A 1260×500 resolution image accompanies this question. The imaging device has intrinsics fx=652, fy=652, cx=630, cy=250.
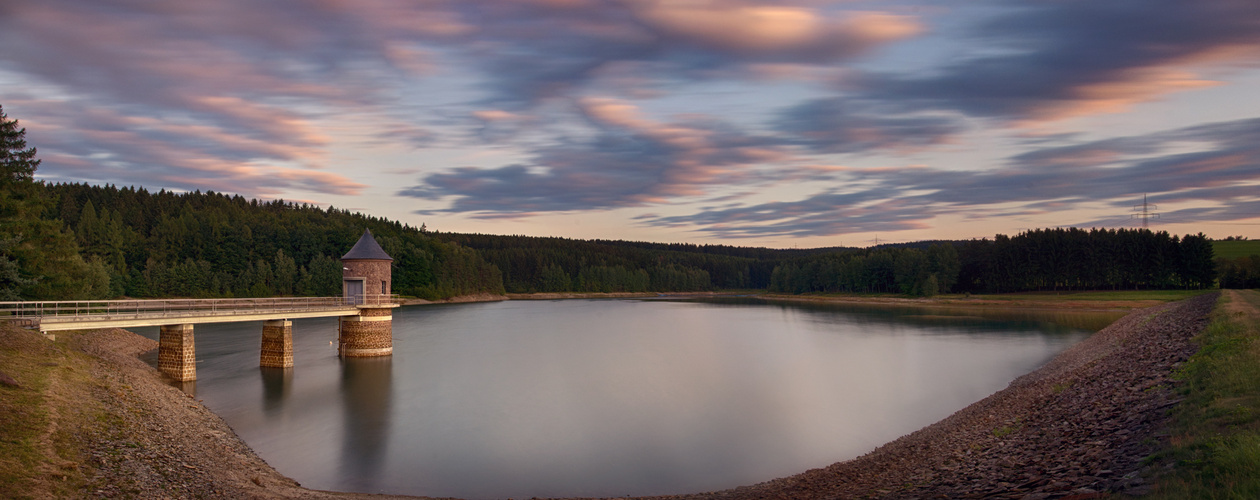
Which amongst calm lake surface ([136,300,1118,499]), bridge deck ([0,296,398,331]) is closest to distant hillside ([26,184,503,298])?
calm lake surface ([136,300,1118,499])

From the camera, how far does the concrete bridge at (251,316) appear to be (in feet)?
79.7

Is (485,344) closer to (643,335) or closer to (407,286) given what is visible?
(643,335)

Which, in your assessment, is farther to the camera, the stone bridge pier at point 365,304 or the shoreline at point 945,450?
the stone bridge pier at point 365,304

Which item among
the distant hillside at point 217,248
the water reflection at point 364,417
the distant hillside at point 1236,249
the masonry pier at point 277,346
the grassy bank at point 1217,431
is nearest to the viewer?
the grassy bank at point 1217,431

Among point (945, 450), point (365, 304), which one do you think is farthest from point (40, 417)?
point (365, 304)

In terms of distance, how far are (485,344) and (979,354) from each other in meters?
30.8

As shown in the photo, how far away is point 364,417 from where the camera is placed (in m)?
21.8

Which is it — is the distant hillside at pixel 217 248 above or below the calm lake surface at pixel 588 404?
above

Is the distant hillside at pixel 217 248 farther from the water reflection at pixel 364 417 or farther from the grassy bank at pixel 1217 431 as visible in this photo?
the grassy bank at pixel 1217 431

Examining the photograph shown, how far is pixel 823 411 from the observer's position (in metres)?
22.8

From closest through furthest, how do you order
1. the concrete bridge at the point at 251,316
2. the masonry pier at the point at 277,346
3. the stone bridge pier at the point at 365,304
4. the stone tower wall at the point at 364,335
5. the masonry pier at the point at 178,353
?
the concrete bridge at the point at 251,316, the masonry pier at the point at 178,353, the masonry pier at the point at 277,346, the stone bridge pier at the point at 365,304, the stone tower wall at the point at 364,335

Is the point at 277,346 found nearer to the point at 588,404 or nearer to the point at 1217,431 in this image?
the point at 588,404

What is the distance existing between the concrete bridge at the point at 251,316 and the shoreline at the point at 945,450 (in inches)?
211

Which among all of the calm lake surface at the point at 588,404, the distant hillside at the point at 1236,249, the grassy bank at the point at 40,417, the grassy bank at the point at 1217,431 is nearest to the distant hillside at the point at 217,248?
the calm lake surface at the point at 588,404
